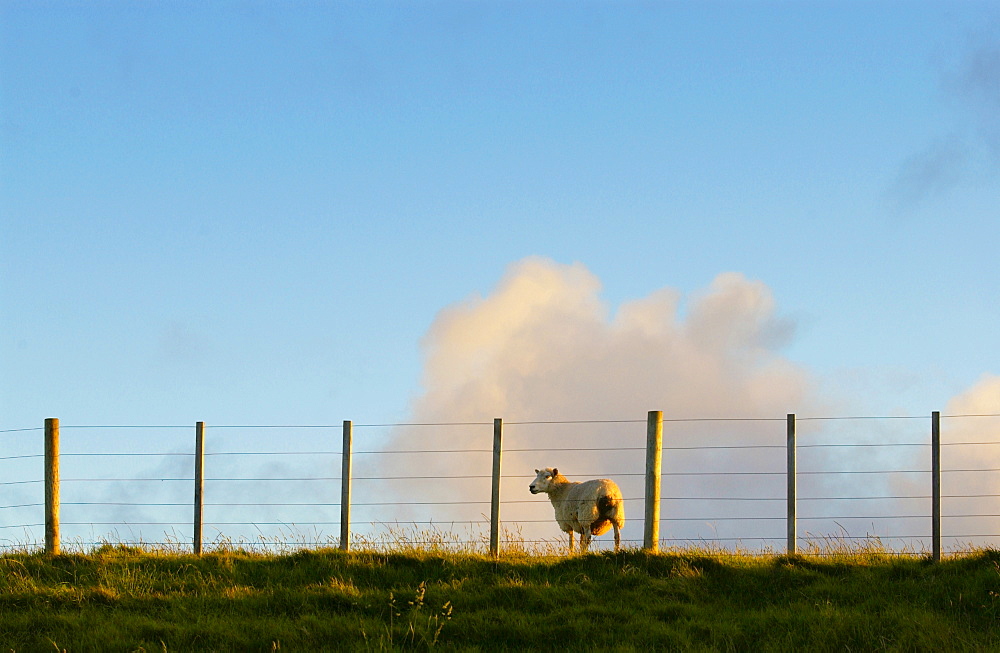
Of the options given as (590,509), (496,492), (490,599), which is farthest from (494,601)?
(590,509)

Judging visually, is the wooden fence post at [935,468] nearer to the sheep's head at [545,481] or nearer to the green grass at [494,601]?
the green grass at [494,601]

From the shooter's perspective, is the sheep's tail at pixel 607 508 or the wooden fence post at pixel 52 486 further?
the sheep's tail at pixel 607 508

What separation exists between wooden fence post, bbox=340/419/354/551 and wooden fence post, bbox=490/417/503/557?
2178 mm

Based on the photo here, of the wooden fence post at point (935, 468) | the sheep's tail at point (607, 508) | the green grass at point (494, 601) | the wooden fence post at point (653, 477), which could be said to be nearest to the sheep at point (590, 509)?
the sheep's tail at point (607, 508)

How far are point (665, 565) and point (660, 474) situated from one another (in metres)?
1.62

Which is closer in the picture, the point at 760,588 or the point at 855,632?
the point at 855,632

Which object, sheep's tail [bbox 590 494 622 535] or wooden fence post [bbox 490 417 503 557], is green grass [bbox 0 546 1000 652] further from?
sheep's tail [bbox 590 494 622 535]

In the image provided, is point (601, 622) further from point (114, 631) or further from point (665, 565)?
point (114, 631)

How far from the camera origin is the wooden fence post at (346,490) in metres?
14.8

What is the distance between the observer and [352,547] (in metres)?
14.7

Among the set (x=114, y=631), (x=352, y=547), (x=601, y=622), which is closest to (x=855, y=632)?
(x=601, y=622)

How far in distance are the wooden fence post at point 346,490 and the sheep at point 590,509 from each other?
3.67 meters

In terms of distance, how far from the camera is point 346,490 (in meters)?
14.9

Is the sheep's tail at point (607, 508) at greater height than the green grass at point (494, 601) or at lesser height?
greater
